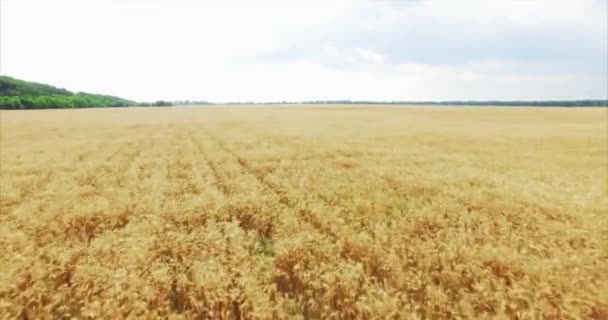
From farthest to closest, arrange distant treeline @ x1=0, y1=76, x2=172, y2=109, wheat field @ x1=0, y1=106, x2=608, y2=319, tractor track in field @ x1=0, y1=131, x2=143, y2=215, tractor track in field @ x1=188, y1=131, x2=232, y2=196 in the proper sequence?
distant treeline @ x1=0, y1=76, x2=172, y2=109
tractor track in field @ x1=188, y1=131, x2=232, y2=196
tractor track in field @ x1=0, y1=131, x2=143, y2=215
wheat field @ x1=0, y1=106, x2=608, y2=319

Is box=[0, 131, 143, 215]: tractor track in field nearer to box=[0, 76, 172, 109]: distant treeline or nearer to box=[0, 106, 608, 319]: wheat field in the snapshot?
box=[0, 106, 608, 319]: wheat field

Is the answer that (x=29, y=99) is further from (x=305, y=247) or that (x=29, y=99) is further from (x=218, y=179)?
(x=305, y=247)

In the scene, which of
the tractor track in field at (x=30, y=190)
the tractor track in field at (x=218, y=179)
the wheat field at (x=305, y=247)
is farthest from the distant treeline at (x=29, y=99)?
the wheat field at (x=305, y=247)

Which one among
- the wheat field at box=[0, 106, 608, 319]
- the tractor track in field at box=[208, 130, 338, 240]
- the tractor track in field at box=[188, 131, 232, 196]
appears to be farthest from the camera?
the tractor track in field at box=[188, 131, 232, 196]

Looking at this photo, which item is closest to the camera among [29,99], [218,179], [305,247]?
[305,247]

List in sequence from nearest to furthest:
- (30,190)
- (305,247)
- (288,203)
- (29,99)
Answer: (305,247) < (288,203) < (30,190) < (29,99)

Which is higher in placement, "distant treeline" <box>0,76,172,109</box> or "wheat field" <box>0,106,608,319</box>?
"distant treeline" <box>0,76,172,109</box>

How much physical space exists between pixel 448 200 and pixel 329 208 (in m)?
2.69

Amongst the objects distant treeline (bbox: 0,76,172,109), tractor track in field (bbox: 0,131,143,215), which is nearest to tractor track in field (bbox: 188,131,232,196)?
tractor track in field (bbox: 0,131,143,215)

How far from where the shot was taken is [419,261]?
423 centimetres

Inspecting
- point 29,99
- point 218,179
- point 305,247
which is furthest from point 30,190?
point 29,99

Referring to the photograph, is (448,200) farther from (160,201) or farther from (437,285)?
(160,201)

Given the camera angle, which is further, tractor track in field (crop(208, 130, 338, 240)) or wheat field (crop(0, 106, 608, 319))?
tractor track in field (crop(208, 130, 338, 240))

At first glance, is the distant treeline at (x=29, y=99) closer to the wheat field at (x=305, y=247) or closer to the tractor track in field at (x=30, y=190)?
the tractor track in field at (x=30, y=190)
